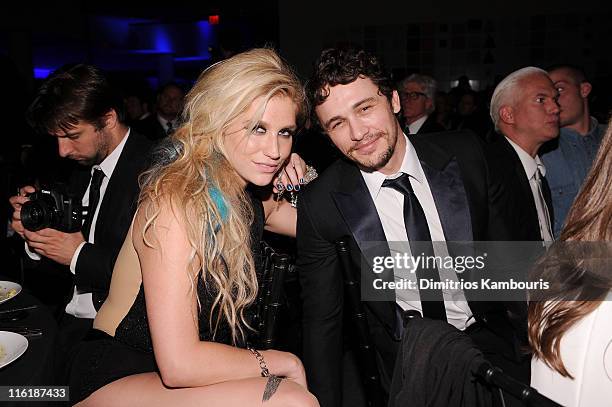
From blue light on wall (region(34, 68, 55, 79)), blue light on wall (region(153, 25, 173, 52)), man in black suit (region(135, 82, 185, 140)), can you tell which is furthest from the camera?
blue light on wall (region(153, 25, 173, 52))

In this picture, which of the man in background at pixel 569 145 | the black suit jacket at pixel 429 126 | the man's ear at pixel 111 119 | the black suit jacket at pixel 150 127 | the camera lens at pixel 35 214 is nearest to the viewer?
the camera lens at pixel 35 214

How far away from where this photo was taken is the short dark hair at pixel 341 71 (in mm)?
2123

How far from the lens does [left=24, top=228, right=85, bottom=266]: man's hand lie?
2.14 m

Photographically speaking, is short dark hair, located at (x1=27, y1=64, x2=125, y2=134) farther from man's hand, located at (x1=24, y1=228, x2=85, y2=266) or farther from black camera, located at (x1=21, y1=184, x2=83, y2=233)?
man's hand, located at (x1=24, y1=228, x2=85, y2=266)

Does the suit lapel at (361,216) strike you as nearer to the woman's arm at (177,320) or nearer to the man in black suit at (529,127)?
the woman's arm at (177,320)

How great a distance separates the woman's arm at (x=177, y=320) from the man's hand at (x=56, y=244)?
2.49 ft

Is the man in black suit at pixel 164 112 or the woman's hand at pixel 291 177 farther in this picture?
the man in black suit at pixel 164 112

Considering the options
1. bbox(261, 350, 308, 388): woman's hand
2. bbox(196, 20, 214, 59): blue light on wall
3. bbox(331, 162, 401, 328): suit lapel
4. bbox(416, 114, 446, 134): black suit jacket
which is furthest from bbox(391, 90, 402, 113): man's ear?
bbox(196, 20, 214, 59): blue light on wall

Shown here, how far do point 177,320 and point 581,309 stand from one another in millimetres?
966

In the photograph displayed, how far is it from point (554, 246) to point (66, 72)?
2137 mm

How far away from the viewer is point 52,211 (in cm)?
208

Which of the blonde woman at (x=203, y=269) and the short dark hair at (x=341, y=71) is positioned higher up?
the short dark hair at (x=341, y=71)

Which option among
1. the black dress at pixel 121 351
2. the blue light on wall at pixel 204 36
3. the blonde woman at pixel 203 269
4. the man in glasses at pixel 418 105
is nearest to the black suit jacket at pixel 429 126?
the man in glasses at pixel 418 105

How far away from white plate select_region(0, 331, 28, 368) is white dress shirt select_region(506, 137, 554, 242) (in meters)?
2.37
